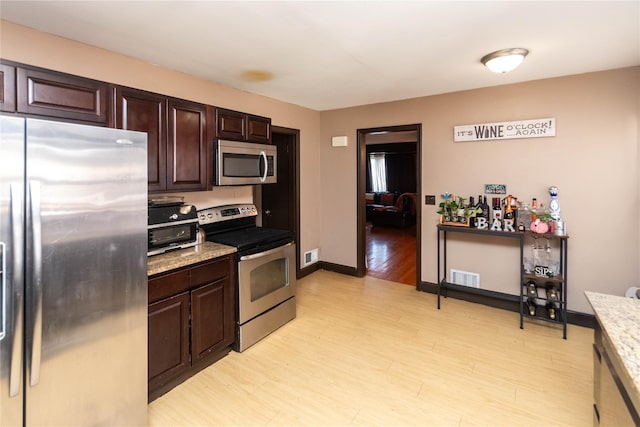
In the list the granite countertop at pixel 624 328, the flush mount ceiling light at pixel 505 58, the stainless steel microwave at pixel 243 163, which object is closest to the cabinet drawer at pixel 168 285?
the stainless steel microwave at pixel 243 163

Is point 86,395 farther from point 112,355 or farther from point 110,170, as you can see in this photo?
point 110,170

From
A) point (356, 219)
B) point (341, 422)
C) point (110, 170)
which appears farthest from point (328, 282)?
point (110, 170)

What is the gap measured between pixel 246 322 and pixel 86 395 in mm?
1253

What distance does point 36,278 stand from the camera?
1.37 metres

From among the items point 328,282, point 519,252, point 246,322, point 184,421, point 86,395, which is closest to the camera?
point 86,395

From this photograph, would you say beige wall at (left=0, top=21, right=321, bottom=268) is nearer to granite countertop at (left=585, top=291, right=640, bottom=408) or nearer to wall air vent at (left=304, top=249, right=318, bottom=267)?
wall air vent at (left=304, top=249, right=318, bottom=267)

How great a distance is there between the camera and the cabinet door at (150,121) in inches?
83.8

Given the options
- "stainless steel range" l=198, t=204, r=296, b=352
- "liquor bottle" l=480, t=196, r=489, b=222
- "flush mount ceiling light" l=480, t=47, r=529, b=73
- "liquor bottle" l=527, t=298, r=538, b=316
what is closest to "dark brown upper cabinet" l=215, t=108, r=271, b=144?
"stainless steel range" l=198, t=204, r=296, b=352

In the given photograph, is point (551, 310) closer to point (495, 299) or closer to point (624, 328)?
point (495, 299)

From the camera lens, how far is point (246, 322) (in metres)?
2.69

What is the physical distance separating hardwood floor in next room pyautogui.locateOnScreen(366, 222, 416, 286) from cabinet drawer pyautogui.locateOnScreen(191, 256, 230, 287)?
9.01 ft

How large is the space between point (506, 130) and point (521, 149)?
25cm

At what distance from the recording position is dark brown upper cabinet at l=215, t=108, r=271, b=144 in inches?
110

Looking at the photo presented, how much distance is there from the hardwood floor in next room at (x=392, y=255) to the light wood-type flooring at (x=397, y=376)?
4.31ft
